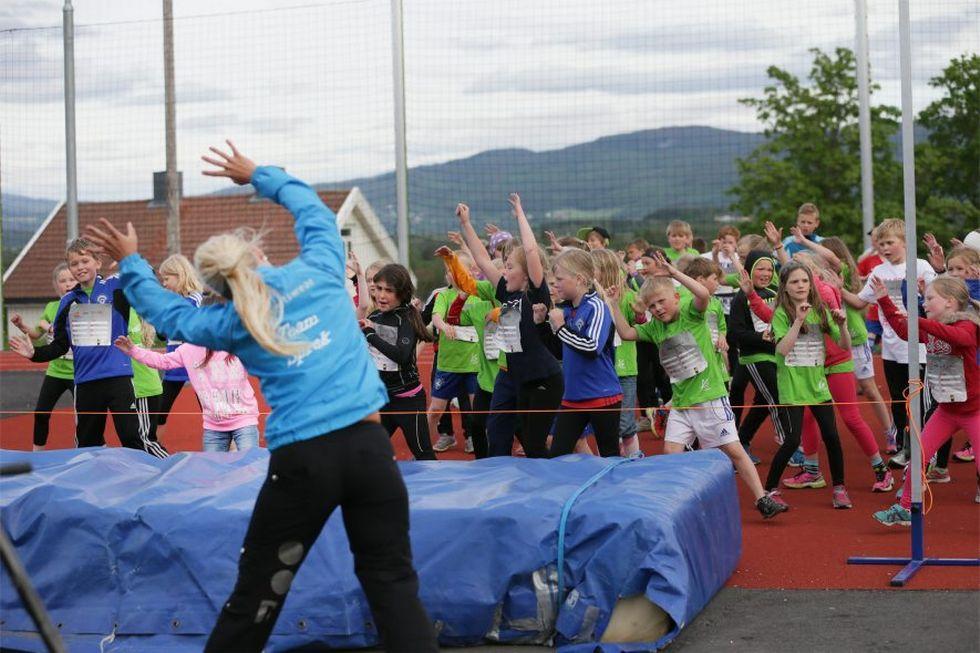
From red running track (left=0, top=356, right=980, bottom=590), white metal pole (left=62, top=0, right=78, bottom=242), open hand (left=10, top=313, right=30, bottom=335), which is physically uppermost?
white metal pole (left=62, top=0, right=78, bottom=242)

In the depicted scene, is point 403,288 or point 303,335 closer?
point 303,335

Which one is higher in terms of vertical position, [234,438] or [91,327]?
[91,327]

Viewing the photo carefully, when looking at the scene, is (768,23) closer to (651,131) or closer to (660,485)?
(651,131)

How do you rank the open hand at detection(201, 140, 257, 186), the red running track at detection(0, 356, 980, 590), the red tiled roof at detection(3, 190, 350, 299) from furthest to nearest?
the red tiled roof at detection(3, 190, 350, 299) → the red running track at detection(0, 356, 980, 590) → the open hand at detection(201, 140, 257, 186)

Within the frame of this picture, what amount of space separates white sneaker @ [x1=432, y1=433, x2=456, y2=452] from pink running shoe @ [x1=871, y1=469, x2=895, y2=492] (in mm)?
3870

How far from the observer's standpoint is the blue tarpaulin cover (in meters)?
4.93

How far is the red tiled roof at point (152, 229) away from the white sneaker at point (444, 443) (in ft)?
17.0

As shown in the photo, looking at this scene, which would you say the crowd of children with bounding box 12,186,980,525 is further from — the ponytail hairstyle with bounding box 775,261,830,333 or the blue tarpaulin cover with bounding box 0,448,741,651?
the blue tarpaulin cover with bounding box 0,448,741,651

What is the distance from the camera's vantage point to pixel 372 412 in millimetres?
3941

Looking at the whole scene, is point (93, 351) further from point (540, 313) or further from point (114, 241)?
point (114, 241)

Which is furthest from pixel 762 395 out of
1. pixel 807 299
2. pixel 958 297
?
pixel 958 297

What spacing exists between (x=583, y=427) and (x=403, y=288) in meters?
1.57

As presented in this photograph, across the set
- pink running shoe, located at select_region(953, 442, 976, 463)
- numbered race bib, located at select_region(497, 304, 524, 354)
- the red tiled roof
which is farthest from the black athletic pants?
the red tiled roof

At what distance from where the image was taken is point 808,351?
298 inches
